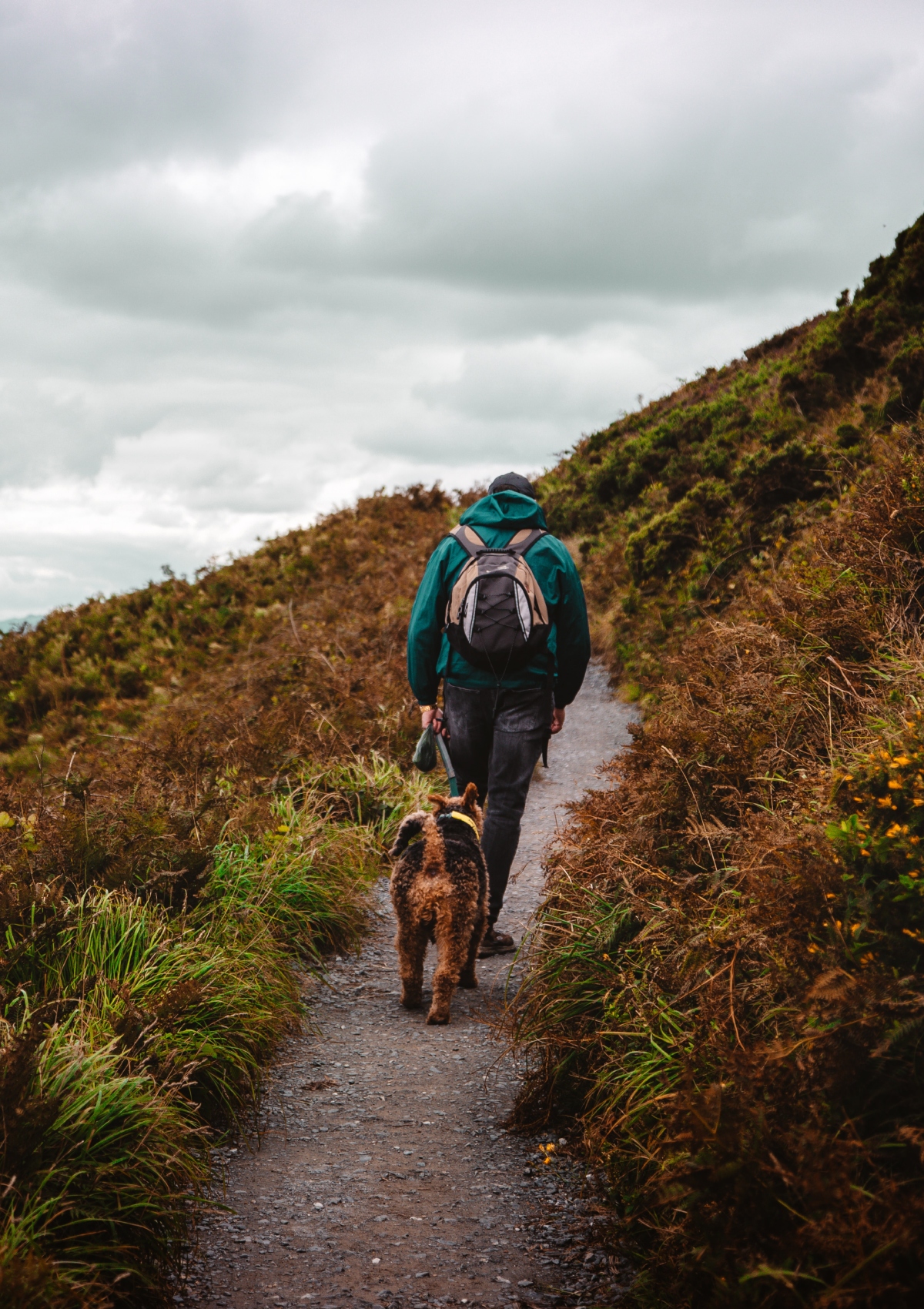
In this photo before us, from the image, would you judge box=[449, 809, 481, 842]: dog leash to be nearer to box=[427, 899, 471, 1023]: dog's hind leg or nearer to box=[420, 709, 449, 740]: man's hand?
box=[427, 899, 471, 1023]: dog's hind leg

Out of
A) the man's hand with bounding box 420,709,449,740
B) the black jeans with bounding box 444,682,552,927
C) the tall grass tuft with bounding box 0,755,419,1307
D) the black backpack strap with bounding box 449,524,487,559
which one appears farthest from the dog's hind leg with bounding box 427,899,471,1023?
the black backpack strap with bounding box 449,524,487,559

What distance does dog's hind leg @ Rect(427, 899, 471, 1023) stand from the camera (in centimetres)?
425

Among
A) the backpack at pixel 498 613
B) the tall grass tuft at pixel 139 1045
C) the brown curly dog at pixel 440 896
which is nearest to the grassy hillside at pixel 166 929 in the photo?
the tall grass tuft at pixel 139 1045

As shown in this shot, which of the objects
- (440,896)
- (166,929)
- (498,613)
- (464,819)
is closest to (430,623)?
(498,613)

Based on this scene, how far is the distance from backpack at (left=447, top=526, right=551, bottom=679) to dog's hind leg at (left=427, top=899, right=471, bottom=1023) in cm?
121

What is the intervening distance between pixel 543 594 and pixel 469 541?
0.49 metres

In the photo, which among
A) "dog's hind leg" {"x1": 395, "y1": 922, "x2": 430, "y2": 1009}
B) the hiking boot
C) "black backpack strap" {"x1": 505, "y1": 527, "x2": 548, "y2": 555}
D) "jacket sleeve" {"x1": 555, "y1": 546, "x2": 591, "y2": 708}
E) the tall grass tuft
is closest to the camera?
the tall grass tuft

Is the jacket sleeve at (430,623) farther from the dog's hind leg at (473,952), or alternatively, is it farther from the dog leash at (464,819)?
the dog's hind leg at (473,952)

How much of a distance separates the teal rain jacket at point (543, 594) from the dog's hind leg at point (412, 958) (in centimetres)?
122

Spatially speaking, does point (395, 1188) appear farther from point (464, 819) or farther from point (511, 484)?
point (511, 484)

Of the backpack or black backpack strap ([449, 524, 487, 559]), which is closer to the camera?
the backpack

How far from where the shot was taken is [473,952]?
4758 mm

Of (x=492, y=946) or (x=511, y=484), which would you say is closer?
(x=511, y=484)

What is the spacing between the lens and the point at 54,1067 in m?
2.76
